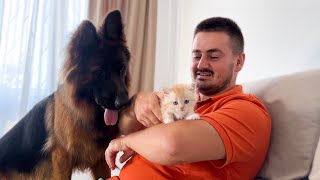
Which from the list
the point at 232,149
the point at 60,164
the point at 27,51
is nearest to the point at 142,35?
the point at 27,51

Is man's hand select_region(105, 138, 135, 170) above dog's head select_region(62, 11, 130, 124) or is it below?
below

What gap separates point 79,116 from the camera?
1.18 metres

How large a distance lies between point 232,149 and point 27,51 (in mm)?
2056

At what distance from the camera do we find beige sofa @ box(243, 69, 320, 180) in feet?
3.49

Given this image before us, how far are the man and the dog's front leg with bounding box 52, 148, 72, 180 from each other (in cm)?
16

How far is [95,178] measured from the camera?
4.10ft

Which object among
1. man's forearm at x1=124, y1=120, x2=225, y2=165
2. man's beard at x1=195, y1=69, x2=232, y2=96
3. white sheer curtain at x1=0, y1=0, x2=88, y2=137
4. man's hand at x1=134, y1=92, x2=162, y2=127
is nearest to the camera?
man's forearm at x1=124, y1=120, x2=225, y2=165

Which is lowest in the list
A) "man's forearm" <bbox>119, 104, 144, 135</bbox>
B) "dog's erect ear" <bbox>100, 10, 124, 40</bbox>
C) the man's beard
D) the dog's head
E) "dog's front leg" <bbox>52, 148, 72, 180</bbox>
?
"dog's front leg" <bbox>52, 148, 72, 180</bbox>

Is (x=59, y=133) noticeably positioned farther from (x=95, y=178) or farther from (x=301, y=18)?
(x=301, y=18)

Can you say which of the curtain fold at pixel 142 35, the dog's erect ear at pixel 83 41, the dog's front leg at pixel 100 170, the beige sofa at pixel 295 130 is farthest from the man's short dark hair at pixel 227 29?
the curtain fold at pixel 142 35

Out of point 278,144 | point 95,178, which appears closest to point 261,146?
point 278,144

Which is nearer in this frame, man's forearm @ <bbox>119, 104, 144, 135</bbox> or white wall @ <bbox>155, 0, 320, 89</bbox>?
man's forearm @ <bbox>119, 104, 144, 135</bbox>

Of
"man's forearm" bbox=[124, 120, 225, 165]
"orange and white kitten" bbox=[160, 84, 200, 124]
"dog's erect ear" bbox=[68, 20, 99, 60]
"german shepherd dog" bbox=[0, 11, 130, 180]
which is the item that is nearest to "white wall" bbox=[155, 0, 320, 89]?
"orange and white kitten" bbox=[160, 84, 200, 124]

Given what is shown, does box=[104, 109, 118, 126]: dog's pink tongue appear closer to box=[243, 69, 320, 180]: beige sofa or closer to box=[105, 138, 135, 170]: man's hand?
box=[105, 138, 135, 170]: man's hand
